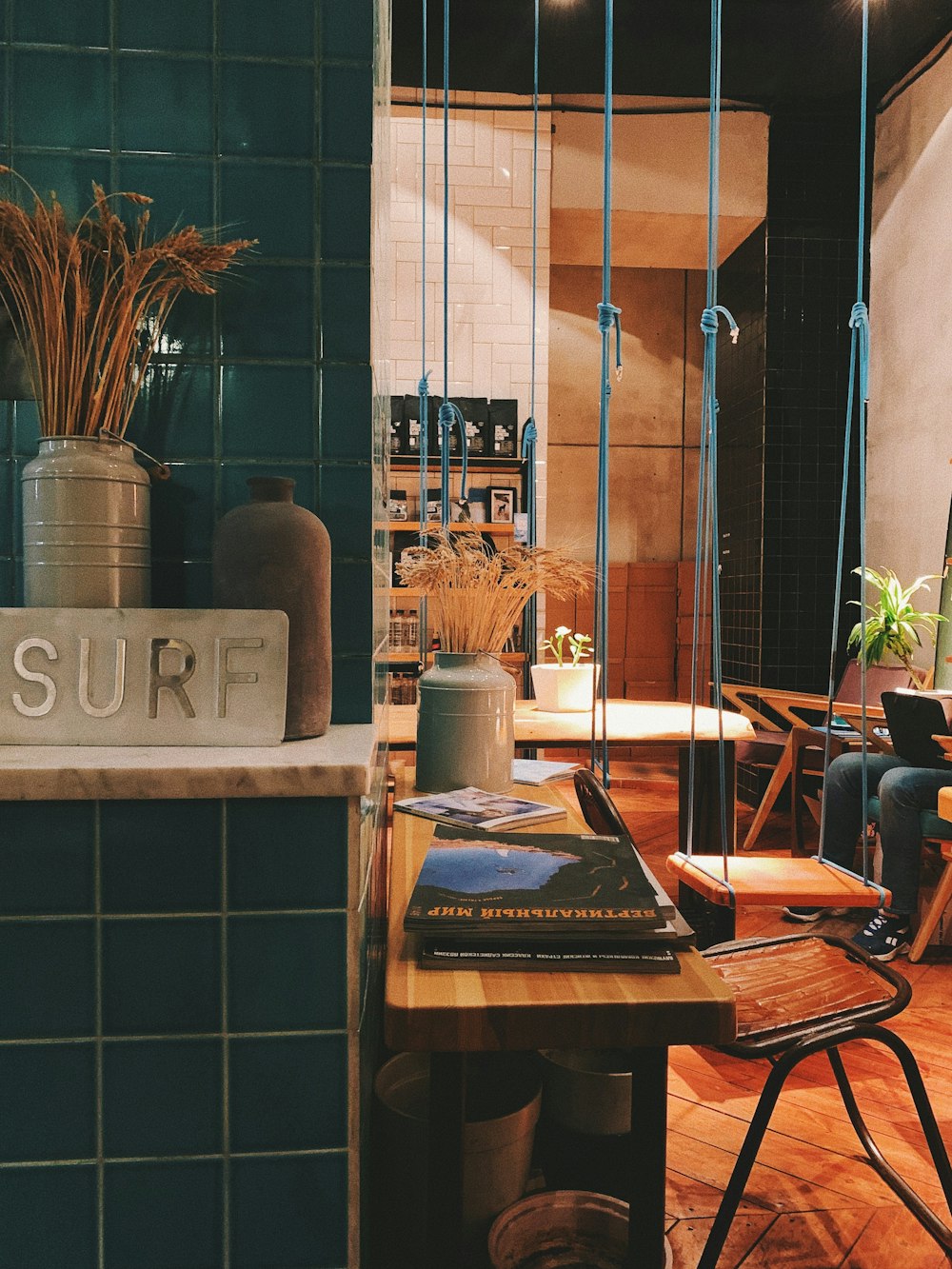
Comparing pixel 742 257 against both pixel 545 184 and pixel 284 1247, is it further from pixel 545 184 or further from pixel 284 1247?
pixel 284 1247

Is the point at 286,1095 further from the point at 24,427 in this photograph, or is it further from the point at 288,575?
the point at 24,427

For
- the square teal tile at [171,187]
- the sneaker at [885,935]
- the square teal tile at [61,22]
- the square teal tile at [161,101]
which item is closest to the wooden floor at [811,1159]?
the sneaker at [885,935]

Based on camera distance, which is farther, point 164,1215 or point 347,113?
point 347,113

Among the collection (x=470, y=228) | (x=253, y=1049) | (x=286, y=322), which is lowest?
(x=253, y=1049)

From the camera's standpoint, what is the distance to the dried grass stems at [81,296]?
1.03 meters

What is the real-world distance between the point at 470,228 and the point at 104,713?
16.0 feet

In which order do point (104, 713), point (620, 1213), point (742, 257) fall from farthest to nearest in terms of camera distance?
point (742, 257) → point (620, 1213) → point (104, 713)

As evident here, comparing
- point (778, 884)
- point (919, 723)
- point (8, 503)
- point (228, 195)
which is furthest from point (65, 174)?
point (919, 723)

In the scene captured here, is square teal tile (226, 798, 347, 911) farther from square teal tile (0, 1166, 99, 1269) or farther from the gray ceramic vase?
square teal tile (0, 1166, 99, 1269)

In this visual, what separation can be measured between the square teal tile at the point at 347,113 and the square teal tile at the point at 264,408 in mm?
283

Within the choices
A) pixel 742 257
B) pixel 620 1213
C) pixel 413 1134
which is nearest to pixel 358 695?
pixel 413 1134

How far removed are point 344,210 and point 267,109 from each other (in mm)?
158

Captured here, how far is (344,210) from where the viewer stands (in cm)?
116

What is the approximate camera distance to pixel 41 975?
897 millimetres
